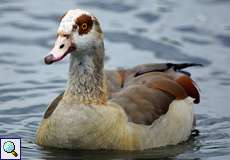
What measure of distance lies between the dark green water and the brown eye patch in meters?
1.50

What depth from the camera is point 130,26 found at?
19.4 meters

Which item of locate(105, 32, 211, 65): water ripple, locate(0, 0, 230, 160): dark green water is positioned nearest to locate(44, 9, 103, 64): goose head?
locate(0, 0, 230, 160): dark green water

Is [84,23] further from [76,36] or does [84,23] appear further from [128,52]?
[128,52]

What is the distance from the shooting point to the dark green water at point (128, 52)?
571 inches

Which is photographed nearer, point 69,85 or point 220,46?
point 69,85

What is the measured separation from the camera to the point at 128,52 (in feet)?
59.7

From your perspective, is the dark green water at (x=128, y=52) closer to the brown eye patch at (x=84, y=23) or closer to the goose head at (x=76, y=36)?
the goose head at (x=76, y=36)

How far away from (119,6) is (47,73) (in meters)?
3.70

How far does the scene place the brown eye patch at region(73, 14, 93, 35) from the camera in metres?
13.1

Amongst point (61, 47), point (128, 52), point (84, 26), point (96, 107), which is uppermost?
point (84, 26)

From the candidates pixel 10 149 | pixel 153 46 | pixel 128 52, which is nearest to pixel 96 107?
pixel 10 149

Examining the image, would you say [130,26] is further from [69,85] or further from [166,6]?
[69,85]

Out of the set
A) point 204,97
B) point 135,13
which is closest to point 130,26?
point 135,13

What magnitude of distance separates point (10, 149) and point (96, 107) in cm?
121
